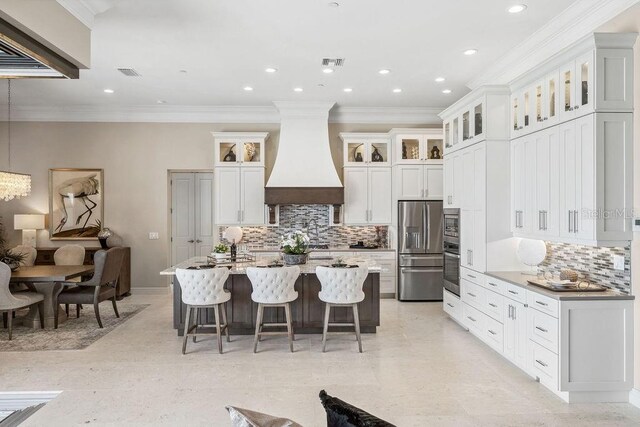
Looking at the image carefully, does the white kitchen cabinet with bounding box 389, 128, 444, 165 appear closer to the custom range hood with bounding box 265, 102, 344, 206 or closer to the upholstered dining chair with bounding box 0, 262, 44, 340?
the custom range hood with bounding box 265, 102, 344, 206

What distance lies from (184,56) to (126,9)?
4.05ft

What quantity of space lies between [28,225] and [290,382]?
596 cm

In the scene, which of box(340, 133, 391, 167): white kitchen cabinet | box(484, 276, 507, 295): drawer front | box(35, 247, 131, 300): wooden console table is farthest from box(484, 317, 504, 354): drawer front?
box(35, 247, 131, 300): wooden console table

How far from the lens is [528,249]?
14.7ft

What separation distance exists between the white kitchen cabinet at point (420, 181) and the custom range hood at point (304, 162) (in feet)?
3.59

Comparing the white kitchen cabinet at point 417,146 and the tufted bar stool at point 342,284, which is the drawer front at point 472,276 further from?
the white kitchen cabinet at point 417,146

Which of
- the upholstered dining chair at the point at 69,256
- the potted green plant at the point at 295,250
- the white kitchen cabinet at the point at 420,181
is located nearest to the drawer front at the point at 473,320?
the potted green plant at the point at 295,250

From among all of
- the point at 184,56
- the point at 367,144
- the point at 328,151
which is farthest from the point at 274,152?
the point at 184,56

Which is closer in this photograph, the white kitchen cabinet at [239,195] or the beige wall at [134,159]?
the white kitchen cabinet at [239,195]

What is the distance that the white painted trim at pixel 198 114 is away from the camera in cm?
763

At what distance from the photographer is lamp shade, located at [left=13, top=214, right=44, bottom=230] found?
7.16 m

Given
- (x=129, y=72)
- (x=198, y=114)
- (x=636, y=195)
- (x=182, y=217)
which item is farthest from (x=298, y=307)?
(x=198, y=114)

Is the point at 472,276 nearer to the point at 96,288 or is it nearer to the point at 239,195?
the point at 239,195

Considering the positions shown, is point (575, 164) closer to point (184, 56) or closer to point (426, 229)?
point (426, 229)
